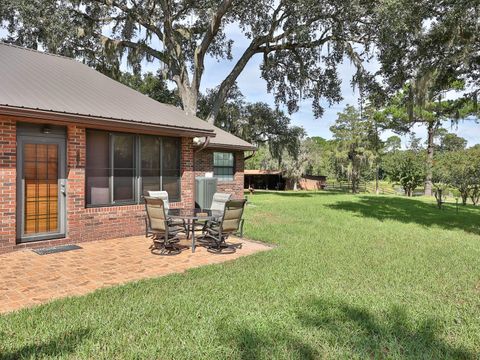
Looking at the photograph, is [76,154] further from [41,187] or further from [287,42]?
[287,42]

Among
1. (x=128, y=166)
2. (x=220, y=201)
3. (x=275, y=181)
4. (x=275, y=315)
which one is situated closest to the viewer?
(x=275, y=315)

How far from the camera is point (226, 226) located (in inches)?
247

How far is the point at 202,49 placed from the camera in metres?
15.5

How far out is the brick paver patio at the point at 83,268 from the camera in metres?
4.21

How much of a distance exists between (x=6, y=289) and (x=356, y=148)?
3189 cm

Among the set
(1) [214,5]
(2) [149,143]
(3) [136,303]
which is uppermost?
(1) [214,5]

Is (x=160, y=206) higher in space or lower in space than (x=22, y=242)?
higher

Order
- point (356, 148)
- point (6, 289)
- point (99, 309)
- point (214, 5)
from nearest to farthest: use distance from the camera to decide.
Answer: point (99, 309), point (6, 289), point (214, 5), point (356, 148)

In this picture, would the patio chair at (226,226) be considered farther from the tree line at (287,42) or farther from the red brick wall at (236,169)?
the tree line at (287,42)

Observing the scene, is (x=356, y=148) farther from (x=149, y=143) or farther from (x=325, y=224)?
(x=149, y=143)

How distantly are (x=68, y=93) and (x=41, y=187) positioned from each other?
6.95 ft

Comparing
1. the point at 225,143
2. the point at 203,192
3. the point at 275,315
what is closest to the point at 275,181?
the point at 225,143

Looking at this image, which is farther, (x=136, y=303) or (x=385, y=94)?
(x=385, y=94)

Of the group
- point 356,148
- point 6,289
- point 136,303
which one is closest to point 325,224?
point 136,303
